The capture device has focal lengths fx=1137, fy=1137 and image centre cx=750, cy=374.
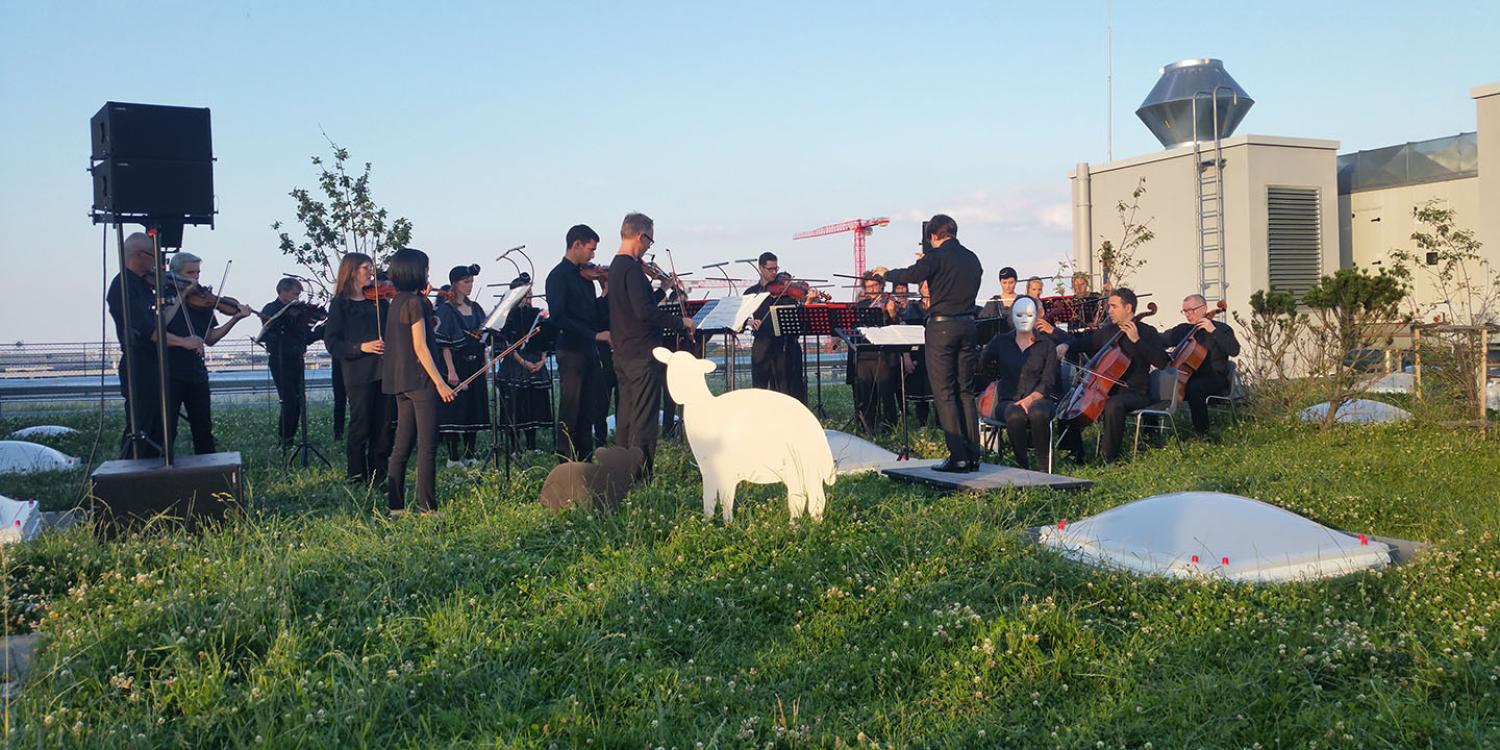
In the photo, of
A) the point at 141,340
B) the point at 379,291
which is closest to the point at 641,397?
the point at 379,291

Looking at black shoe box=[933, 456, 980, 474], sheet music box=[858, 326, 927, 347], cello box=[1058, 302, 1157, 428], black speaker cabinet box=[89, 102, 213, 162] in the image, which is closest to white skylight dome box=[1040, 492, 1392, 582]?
black shoe box=[933, 456, 980, 474]

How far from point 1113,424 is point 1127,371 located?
20.8 inches

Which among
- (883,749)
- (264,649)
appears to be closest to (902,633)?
(883,749)

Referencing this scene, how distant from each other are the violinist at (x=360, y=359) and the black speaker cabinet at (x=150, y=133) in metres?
1.37

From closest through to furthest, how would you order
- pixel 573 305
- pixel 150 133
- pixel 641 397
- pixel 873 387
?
pixel 150 133 → pixel 641 397 → pixel 573 305 → pixel 873 387

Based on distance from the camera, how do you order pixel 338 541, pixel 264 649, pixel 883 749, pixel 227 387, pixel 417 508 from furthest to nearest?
1. pixel 227 387
2. pixel 417 508
3. pixel 338 541
4. pixel 264 649
5. pixel 883 749

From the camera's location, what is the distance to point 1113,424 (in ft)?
28.9

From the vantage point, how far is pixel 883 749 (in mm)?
3512

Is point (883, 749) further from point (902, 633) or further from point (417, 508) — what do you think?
point (417, 508)

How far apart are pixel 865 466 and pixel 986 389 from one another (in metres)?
1.77

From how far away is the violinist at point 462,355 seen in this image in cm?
913

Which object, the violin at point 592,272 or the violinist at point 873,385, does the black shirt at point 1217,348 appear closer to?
the violinist at point 873,385

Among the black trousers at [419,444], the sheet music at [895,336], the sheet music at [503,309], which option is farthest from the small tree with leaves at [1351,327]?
the black trousers at [419,444]

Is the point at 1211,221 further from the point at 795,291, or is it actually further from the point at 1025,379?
the point at 1025,379
